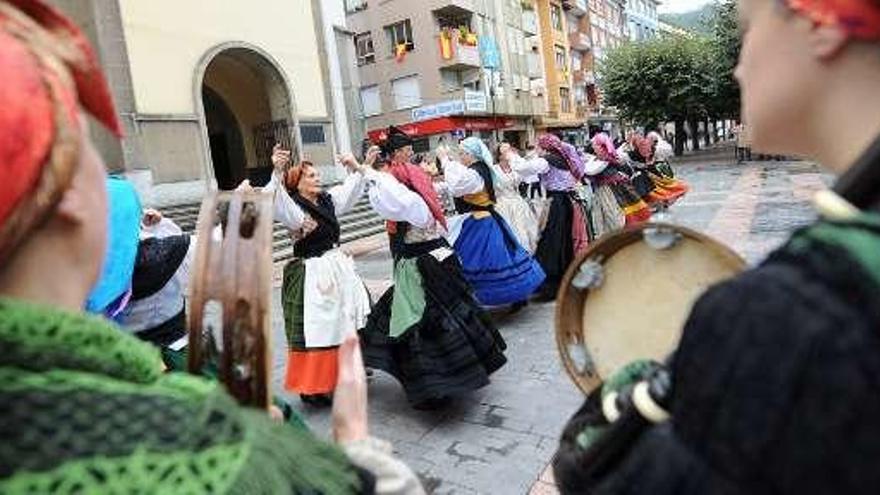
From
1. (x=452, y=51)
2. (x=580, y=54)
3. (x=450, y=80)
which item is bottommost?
(x=450, y=80)

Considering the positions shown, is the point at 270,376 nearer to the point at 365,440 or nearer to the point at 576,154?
the point at 365,440

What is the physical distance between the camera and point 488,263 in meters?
5.77

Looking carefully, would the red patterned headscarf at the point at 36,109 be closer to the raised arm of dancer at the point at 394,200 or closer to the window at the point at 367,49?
the raised arm of dancer at the point at 394,200

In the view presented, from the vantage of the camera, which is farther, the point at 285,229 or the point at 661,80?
the point at 661,80

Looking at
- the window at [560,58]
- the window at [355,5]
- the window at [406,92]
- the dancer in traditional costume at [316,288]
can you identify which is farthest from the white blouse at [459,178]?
the window at [560,58]

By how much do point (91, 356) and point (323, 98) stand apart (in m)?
17.8

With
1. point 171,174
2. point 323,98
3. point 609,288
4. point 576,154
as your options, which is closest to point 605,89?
point 323,98

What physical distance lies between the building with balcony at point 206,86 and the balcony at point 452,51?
10209 mm

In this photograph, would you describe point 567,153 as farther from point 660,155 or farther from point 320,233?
point 660,155

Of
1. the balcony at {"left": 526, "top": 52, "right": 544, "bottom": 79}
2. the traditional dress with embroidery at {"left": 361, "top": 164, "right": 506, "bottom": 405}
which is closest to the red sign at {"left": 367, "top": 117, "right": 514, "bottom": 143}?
the balcony at {"left": 526, "top": 52, "right": 544, "bottom": 79}

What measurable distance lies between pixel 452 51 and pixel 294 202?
973 inches

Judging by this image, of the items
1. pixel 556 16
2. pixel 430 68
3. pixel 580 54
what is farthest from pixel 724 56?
pixel 580 54

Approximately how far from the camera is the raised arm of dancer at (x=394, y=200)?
4184mm

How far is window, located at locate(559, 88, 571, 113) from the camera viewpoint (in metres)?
38.4
